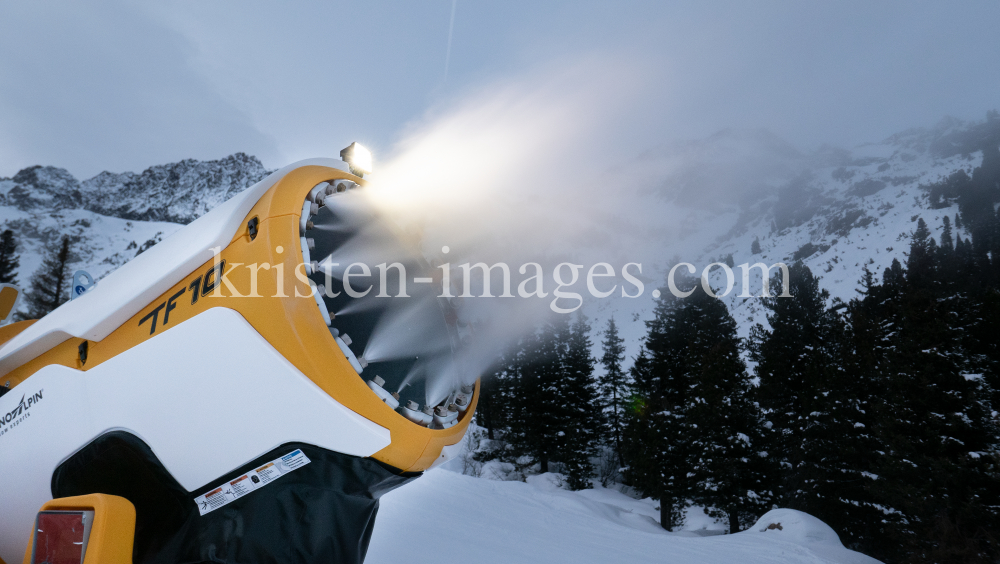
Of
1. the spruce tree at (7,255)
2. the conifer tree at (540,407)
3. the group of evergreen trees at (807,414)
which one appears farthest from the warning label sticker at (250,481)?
the spruce tree at (7,255)

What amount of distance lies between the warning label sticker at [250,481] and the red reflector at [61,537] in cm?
32

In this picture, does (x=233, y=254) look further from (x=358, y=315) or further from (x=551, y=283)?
(x=551, y=283)

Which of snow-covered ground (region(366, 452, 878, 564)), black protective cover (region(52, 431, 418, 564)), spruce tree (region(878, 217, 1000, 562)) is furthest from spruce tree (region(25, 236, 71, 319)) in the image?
spruce tree (region(878, 217, 1000, 562))

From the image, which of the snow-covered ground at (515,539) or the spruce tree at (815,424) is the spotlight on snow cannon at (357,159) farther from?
the spruce tree at (815,424)

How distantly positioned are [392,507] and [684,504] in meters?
23.1

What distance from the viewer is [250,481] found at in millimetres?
1545

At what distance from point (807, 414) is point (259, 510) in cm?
2596

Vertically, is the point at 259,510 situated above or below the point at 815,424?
above

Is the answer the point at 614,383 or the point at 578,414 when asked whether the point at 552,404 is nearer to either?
the point at 578,414

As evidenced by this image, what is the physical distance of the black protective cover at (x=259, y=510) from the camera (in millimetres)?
1507

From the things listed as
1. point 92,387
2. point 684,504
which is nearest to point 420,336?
point 92,387

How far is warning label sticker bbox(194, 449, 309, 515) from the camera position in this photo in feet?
4.89

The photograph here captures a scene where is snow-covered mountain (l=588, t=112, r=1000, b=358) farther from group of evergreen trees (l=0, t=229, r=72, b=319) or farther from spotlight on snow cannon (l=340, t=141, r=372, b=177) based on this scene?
spotlight on snow cannon (l=340, t=141, r=372, b=177)

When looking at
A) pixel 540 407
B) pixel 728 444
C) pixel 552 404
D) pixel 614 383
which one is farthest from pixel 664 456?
pixel 614 383
